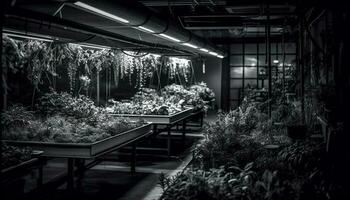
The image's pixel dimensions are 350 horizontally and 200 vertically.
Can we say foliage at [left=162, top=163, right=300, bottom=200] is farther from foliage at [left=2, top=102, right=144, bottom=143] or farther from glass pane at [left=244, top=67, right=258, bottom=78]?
glass pane at [left=244, top=67, right=258, bottom=78]

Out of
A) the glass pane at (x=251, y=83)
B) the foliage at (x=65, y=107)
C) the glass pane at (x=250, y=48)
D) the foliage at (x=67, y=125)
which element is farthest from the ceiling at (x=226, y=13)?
the glass pane at (x=251, y=83)

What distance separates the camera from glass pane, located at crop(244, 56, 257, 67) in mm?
18953

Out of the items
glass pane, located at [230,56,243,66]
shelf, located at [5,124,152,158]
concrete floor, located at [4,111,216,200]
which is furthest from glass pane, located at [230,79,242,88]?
shelf, located at [5,124,152,158]

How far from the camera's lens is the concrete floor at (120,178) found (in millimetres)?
6547

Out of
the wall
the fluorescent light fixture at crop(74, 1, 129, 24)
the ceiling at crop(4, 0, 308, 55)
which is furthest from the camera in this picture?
the wall

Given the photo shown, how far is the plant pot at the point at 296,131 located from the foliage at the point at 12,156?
11.9 ft

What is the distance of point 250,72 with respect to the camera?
62.5ft

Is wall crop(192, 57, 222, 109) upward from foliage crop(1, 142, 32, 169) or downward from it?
upward

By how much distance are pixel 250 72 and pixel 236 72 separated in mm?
666

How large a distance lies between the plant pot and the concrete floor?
2.10 meters

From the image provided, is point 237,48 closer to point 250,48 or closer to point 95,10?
point 250,48

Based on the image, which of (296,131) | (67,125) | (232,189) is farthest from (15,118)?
(296,131)

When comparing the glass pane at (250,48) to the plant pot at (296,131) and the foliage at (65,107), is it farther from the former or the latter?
the plant pot at (296,131)

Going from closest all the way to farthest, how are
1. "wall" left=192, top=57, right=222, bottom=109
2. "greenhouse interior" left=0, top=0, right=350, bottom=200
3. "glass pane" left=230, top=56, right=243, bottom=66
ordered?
1. "greenhouse interior" left=0, top=0, right=350, bottom=200
2. "glass pane" left=230, top=56, right=243, bottom=66
3. "wall" left=192, top=57, right=222, bottom=109
